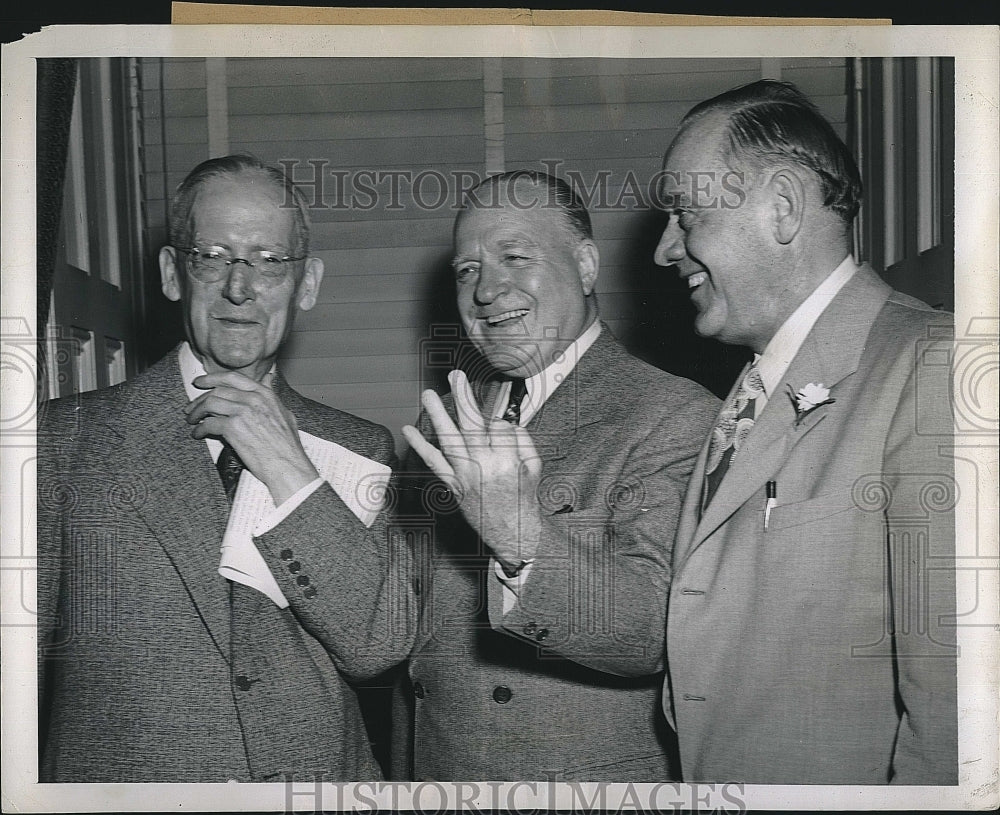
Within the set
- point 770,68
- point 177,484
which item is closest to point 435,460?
point 177,484

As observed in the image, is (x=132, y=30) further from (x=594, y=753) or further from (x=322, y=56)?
(x=594, y=753)

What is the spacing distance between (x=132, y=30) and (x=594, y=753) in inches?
69.6

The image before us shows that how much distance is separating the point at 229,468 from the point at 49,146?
2.59 ft

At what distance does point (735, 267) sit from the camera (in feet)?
6.97

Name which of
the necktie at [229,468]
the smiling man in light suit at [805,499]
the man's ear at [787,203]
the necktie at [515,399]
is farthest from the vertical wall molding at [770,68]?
the necktie at [229,468]

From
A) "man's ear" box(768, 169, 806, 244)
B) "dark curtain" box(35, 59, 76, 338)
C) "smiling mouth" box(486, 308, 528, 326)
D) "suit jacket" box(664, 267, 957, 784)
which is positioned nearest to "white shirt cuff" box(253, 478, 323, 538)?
"smiling mouth" box(486, 308, 528, 326)

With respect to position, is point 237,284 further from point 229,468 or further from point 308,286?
point 229,468

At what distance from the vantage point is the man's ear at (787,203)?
2.11 meters

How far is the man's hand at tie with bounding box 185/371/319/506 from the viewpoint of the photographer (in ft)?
7.08

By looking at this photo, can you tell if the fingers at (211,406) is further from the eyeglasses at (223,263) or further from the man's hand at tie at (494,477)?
the man's hand at tie at (494,477)

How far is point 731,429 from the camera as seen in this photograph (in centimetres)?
211

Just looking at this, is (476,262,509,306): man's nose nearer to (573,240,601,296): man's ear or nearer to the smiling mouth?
the smiling mouth

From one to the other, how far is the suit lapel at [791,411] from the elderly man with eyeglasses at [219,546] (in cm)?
62

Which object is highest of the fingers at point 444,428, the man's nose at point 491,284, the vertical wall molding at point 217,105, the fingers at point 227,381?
the vertical wall molding at point 217,105
